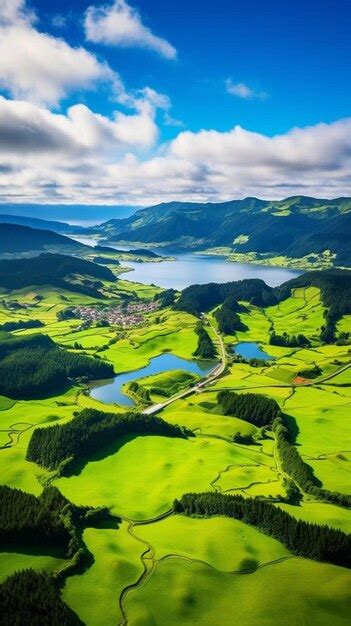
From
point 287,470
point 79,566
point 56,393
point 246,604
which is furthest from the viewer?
point 56,393

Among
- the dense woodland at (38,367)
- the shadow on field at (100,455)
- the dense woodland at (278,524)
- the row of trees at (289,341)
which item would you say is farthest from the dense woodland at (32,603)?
the row of trees at (289,341)

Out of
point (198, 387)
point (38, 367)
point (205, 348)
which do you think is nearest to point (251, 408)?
point (198, 387)

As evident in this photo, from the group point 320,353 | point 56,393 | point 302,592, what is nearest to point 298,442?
point 302,592

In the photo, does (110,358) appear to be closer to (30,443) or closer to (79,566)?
(30,443)

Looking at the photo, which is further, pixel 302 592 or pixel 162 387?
pixel 162 387

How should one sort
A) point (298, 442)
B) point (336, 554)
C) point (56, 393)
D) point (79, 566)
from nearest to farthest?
point (79, 566) < point (336, 554) < point (298, 442) < point (56, 393)

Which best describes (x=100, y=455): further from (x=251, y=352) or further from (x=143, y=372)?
(x=251, y=352)

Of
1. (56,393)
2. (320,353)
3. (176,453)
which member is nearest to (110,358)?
(56,393)
